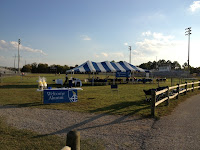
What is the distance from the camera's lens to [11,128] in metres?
4.46

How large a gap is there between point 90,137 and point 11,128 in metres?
2.40

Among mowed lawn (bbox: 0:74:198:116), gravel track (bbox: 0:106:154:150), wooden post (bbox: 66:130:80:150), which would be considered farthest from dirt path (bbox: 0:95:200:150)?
wooden post (bbox: 66:130:80:150)

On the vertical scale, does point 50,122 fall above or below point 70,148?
below

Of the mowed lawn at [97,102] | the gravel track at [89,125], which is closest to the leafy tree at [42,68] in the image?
the mowed lawn at [97,102]

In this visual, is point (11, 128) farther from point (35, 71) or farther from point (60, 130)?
point (35, 71)

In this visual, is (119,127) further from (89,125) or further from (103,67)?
(103,67)

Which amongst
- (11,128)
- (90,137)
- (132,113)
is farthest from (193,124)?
(11,128)

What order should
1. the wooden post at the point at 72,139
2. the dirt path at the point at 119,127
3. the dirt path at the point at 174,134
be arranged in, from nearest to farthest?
the wooden post at the point at 72,139 → the dirt path at the point at 174,134 → the dirt path at the point at 119,127

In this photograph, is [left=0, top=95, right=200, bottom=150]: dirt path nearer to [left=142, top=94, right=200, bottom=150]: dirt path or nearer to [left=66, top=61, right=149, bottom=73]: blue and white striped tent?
[left=142, top=94, right=200, bottom=150]: dirt path

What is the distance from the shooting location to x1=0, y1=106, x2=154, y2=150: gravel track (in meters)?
3.86

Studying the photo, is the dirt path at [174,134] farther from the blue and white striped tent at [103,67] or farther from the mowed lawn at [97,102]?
the blue and white striped tent at [103,67]

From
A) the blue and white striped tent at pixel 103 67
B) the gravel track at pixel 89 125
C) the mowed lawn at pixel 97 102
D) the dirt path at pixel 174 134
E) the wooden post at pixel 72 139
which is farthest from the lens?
the blue and white striped tent at pixel 103 67

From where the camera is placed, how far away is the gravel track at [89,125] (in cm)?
386

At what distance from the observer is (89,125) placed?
15.9ft
